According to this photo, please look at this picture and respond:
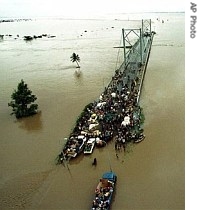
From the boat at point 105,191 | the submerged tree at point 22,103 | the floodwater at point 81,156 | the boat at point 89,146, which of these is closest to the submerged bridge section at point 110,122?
the boat at point 89,146

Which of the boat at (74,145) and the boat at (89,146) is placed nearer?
the boat at (74,145)

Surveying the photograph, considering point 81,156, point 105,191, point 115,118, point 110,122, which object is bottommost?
point 105,191

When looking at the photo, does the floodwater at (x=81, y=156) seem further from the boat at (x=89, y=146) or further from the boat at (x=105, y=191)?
the boat at (x=105, y=191)

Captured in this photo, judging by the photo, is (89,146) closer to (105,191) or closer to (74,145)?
(74,145)

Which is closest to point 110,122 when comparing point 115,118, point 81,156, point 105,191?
point 115,118

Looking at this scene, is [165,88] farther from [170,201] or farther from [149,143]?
[170,201]

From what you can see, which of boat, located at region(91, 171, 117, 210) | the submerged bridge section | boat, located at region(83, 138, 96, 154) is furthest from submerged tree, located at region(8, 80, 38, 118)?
boat, located at region(91, 171, 117, 210)
